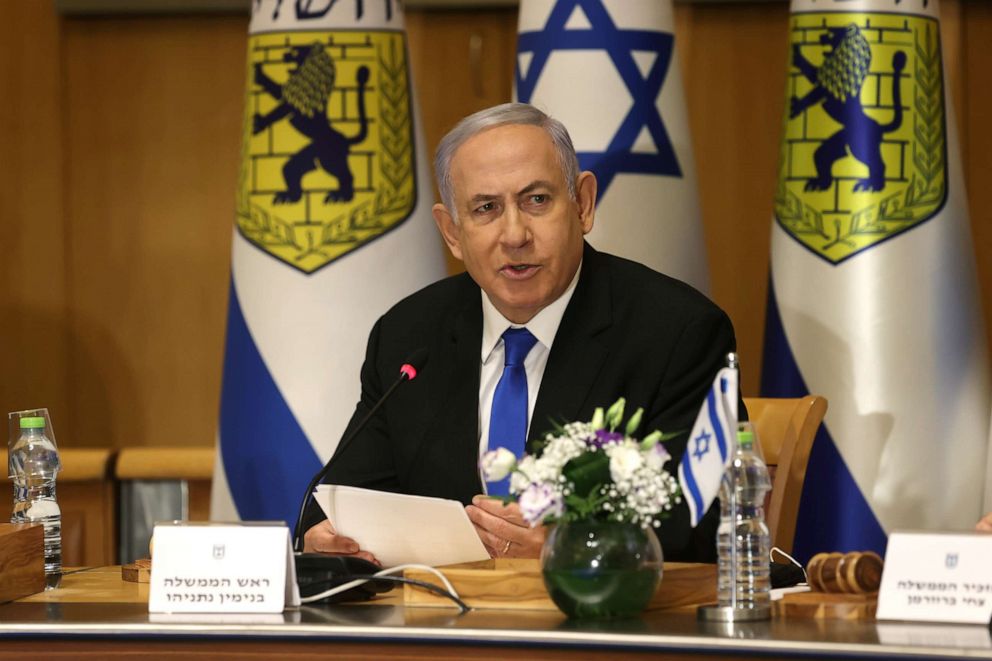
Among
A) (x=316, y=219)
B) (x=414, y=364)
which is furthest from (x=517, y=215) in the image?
(x=316, y=219)

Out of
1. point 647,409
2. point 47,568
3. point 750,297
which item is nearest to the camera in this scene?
point 47,568

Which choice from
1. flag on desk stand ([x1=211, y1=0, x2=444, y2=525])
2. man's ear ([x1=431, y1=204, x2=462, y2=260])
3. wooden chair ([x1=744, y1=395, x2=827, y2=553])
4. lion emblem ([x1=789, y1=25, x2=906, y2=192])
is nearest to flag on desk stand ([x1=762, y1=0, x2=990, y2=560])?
lion emblem ([x1=789, y1=25, x2=906, y2=192])

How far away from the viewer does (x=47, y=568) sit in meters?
2.29

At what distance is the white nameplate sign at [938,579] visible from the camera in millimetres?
1721

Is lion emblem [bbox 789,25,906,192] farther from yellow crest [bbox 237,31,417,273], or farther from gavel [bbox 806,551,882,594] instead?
gavel [bbox 806,551,882,594]

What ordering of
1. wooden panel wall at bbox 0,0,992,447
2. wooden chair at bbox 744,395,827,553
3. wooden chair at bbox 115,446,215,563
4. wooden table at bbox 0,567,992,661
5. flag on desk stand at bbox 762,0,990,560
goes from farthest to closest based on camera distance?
wooden panel wall at bbox 0,0,992,447, wooden chair at bbox 115,446,215,563, flag on desk stand at bbox 762,0,990,560, wooden chair at bbox 744,395,827,553, wooden table at bbox 0,567,992,661

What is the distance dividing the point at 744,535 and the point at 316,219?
209 cm

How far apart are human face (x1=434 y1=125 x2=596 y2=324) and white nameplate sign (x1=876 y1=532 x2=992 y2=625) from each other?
3.07 ft

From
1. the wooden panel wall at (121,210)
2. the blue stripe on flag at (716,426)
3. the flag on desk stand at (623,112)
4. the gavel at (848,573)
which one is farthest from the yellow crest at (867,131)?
the blue stripe on flag at (716,426)

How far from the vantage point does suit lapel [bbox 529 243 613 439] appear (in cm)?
249

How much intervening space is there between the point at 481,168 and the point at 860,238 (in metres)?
1.32

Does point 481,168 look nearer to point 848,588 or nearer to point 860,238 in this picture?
point 848,588

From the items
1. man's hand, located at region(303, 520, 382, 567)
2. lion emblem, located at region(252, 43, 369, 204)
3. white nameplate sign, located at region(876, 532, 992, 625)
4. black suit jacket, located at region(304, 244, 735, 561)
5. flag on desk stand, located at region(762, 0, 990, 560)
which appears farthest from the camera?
lion emblem, located at region(252, 43, 369, 204)

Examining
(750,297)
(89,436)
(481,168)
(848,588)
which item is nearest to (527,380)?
(481,168)
